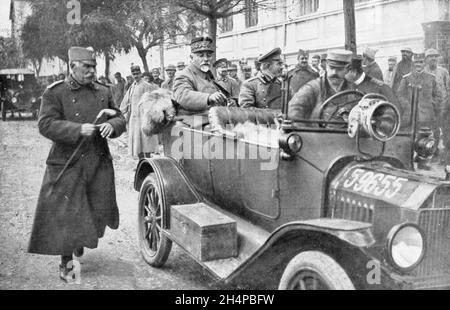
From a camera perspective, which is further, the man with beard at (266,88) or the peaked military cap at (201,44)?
the man with beard at (266,88)

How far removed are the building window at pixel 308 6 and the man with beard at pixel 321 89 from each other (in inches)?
543

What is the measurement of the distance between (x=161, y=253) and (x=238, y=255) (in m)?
1.12

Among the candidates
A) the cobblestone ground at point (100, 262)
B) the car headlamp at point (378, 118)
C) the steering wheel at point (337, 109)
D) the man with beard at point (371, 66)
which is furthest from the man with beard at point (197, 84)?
the man with beard at point (371, 66)

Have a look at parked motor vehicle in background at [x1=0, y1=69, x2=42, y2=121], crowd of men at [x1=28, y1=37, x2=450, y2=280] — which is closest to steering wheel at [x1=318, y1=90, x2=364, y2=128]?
crowd of men at [x1=28, y1=37, x2=450, y2=280]

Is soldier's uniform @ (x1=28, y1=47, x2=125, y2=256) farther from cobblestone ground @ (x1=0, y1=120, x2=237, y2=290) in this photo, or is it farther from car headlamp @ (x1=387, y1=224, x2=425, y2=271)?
car headlamp @ (x1=387, y1=224, x2=425, y2=271)

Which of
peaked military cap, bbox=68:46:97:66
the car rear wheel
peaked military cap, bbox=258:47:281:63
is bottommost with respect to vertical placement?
the car rear wheel

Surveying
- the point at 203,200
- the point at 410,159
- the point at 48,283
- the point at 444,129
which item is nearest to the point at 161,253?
the point at 203,200

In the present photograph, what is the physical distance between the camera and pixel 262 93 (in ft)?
20.6

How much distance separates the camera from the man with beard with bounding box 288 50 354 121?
13.4ft

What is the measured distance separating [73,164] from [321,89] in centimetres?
225

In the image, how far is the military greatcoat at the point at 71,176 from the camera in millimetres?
4352

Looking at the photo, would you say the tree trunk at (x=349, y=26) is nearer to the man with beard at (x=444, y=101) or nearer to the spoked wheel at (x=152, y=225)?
the man with beard at (x=444, y=101)

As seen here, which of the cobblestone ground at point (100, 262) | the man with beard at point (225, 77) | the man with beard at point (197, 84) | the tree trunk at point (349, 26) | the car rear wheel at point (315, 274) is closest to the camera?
the car rear wheel at point (315, 274)

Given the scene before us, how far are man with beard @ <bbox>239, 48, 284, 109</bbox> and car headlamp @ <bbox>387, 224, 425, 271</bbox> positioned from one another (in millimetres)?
3640
